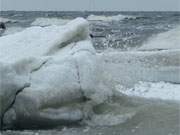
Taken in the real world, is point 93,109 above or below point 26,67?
below

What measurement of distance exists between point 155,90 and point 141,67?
1.22 meters

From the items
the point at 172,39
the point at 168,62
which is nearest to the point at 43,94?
the point at 168,62

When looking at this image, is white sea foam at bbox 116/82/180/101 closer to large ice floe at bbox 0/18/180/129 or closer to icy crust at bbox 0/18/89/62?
large ice floe at bbox 0/18/180/129

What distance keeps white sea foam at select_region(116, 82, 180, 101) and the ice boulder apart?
0.89 metres

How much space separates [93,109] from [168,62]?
3.08 meters

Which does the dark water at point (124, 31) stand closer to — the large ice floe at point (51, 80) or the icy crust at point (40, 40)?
the icy crust at point (40, 40)

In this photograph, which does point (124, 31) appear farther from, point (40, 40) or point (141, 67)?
point (40, 40)

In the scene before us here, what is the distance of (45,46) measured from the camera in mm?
8648

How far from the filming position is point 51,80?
7.44 m

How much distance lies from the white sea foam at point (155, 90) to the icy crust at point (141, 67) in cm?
22

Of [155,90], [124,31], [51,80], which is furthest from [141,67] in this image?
[124,31]

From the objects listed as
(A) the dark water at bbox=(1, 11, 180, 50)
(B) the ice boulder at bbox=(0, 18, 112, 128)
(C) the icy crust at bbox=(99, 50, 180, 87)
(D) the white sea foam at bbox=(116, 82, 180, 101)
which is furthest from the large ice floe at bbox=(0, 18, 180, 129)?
(A) the dark water at bbox=(1, 11, 180, 50)

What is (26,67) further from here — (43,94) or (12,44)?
(12,44)

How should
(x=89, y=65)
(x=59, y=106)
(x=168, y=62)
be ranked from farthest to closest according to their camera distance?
(x=168, y=62), (x=89, y=65), (x=59, y=106)
